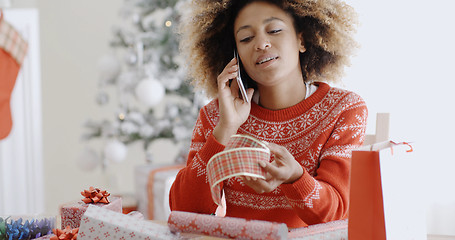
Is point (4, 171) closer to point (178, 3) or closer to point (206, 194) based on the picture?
point (178, 3)

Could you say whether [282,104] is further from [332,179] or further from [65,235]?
[65,235]

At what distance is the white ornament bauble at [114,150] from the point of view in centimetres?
269

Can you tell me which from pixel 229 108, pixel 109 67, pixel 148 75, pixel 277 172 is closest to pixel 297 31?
pixel 229 108

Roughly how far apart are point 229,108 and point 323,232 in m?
0.45

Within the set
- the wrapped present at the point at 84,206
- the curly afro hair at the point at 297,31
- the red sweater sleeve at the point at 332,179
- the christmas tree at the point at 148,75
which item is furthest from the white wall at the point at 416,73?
the wrapped present at the point at 84,206

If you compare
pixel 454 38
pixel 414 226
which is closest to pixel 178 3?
pixel 454 38

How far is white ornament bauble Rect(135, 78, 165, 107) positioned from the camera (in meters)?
2.46

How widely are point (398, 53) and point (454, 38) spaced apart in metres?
0.26

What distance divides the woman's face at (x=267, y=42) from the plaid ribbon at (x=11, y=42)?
6.05 feet

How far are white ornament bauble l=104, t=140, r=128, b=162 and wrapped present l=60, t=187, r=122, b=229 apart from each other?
1.76 meters

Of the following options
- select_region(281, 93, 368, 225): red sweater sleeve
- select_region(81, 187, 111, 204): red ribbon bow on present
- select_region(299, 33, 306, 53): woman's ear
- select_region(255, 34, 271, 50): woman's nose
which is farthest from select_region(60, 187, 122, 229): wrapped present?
select_region(299, 33, 306, 53): woman's ear

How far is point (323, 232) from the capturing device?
714 mm

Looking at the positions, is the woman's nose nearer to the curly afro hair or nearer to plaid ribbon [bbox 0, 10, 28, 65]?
the curly afro hair

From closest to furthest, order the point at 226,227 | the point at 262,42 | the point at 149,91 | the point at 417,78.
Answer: the point at 226,227 < the point at 262,42 < the point at 417,78 < the point at 149,91
